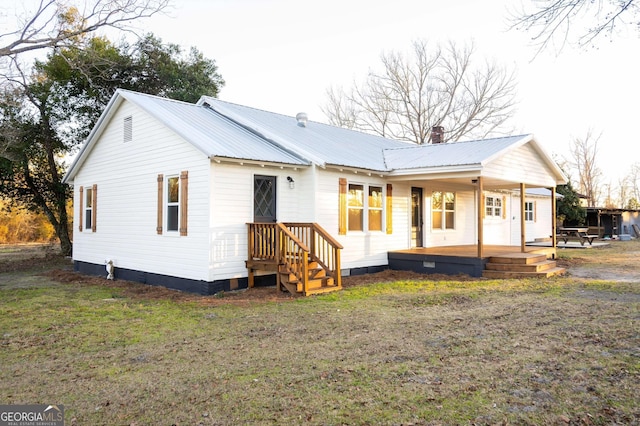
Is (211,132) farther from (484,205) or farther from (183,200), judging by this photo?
(484,205)

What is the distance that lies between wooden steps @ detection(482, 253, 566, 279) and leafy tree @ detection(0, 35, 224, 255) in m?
15.3

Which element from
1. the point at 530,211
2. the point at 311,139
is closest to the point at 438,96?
the point at 530,211

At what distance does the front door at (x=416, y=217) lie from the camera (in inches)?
587

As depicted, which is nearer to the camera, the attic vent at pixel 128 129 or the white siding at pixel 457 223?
the attic vent at pixel 128 129

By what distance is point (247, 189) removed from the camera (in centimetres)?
1070

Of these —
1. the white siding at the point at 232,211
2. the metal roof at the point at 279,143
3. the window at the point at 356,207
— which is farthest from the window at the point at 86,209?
the window at the point at 356,207

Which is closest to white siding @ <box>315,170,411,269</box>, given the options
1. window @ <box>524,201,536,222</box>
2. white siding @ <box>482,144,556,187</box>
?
white siding @ <box>482,144,556,187</box>

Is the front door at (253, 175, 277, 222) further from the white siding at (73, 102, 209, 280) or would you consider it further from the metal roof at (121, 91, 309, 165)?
the white siding at (73, 102, 209, 280)

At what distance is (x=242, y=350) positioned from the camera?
5758 millimetres

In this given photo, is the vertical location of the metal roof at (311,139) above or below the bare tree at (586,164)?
below

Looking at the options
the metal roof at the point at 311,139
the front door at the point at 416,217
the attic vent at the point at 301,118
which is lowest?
the front door at the point at 416,217

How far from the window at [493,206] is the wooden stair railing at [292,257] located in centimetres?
1095

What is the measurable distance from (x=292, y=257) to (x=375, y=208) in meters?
4.03

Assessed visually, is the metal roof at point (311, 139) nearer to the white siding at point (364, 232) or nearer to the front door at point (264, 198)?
the white siding at point (364, 232)
